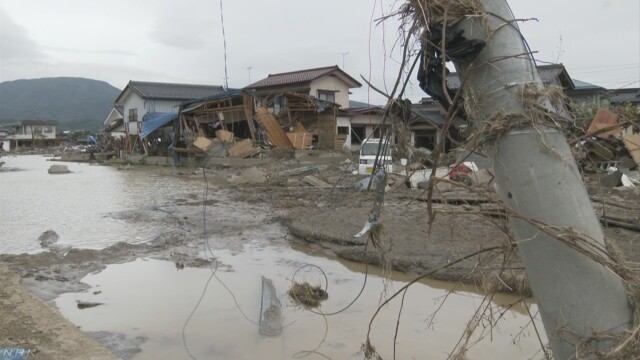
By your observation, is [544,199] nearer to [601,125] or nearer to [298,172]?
[601,125]

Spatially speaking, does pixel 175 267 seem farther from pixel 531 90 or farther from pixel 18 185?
pixel 18 185

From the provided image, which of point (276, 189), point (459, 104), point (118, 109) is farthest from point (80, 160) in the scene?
point (459, 104)

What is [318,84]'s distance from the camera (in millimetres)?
34531

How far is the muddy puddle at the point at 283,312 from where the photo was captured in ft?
15.2

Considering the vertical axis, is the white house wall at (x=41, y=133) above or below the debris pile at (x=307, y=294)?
above

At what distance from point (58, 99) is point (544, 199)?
→ 173825mm

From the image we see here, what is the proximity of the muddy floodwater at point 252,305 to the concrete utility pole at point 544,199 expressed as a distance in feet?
2.22

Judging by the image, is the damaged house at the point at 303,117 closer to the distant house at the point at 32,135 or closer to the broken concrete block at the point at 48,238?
the broken concrete block at the point at 48,238

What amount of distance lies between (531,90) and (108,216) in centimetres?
1158

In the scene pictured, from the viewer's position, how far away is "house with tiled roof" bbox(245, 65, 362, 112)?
3419cm

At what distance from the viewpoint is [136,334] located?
494 centimetres

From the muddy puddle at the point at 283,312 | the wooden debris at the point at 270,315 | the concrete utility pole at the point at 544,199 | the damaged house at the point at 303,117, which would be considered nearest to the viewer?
the concrete utility pole at the point at 544,199

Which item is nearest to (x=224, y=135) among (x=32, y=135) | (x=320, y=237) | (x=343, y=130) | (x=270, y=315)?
(x=343, y=130)

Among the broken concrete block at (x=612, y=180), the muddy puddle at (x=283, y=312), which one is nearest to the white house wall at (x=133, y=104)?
the broken concrete block at (x=612, y=180)
